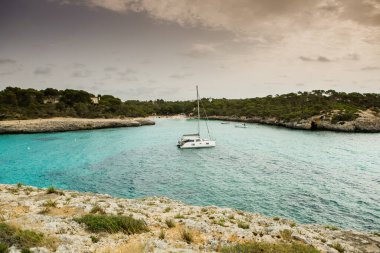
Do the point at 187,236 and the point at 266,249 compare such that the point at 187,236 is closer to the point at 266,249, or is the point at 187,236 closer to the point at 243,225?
the point at 266,249

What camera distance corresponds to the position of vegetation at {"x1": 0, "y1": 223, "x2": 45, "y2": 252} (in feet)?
35.1

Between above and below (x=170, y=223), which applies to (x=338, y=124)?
above

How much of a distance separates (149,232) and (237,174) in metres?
29.6

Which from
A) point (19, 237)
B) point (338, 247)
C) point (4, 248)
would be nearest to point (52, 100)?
point (19, 237)

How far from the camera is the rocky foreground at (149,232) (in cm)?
1168

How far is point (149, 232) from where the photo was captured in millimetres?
13914

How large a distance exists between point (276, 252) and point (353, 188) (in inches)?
1156

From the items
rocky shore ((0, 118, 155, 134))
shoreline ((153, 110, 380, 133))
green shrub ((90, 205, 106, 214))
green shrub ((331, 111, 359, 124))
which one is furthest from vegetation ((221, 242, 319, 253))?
rocky shore ((0, 118, 155, 134))

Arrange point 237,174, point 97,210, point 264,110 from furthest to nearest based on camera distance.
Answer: point 264,110 < point 237,174 < point 97,210

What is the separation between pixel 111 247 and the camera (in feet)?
38.4

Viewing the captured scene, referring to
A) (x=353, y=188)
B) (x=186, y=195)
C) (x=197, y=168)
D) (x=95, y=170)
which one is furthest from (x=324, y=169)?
(x=95, y=170)

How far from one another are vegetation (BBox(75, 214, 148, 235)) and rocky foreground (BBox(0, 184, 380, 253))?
0.15 m

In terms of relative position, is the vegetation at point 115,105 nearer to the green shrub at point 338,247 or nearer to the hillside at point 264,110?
the hillside at point 264,110

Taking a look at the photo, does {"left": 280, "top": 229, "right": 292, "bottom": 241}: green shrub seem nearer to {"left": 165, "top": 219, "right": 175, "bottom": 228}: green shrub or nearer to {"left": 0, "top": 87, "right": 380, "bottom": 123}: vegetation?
{"left": 165, "top": 219, "right": 175, "bottom": 228}: green shrub
